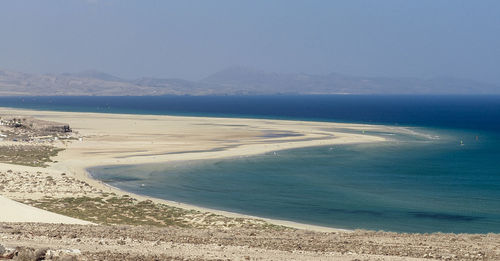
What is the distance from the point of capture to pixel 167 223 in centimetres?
2797

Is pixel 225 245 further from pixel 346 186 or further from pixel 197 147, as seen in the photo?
pixel 197 147

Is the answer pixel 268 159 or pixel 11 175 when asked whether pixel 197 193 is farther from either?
pixel 268 159

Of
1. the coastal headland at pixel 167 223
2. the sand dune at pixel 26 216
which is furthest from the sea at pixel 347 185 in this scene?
the sand dune at pixel 26 216

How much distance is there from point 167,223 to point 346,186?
1790cm

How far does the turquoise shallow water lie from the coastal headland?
286 centimetres

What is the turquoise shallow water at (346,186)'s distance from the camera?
32.4 meters

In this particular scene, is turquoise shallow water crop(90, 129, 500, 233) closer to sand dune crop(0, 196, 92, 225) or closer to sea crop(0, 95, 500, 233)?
sea crop(0, 95, 500, 233)

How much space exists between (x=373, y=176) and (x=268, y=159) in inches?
497

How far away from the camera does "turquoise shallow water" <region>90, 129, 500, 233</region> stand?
32.4m

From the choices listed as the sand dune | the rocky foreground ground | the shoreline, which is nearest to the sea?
the shoreline

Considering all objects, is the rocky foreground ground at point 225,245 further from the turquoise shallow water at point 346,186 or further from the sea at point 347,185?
the turquoise shallow water at point 346,186

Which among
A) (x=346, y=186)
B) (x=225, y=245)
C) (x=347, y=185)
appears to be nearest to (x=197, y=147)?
(x=347, y=185)

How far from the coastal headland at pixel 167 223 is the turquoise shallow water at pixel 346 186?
9.39 ft

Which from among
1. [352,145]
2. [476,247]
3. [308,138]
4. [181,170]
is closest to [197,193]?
[181,170]
